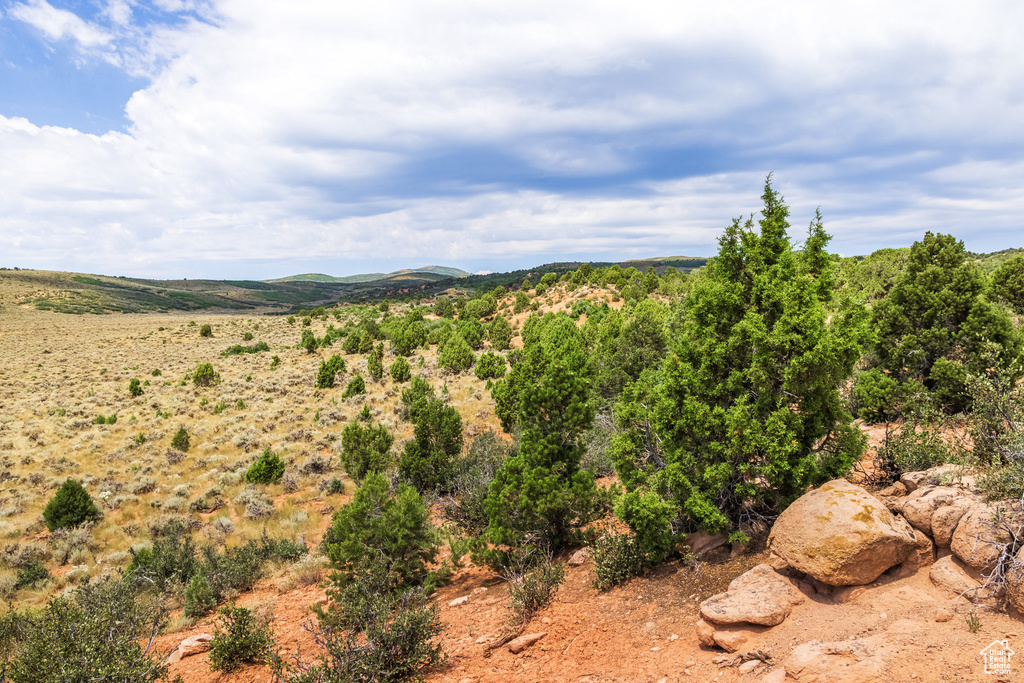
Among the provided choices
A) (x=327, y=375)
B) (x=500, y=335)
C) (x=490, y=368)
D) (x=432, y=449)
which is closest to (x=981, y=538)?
(x=432, y=449)

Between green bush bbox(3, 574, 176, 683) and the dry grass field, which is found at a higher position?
green bush bbox(3, 574, 176, 683)

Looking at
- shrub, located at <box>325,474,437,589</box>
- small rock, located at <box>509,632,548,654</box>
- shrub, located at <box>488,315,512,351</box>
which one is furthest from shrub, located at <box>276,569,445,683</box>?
shrub, located at <box>488,315,512,351</box>

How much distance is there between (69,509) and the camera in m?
12.3

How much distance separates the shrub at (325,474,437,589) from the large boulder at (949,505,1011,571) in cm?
755

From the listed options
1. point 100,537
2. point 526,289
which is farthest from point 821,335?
point 526,289

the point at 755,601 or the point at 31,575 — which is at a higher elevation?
the point at 755,601

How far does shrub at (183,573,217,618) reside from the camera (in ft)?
29.9

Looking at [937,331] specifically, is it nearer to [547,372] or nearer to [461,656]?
[547,372]

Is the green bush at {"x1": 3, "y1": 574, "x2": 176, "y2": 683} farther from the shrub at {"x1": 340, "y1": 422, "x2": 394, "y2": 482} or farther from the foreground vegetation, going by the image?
the shrub at {"x1": 340, "y1": 422, "x2": 394, "y2": 482}

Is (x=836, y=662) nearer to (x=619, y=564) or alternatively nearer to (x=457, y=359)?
(x=619, y=564)

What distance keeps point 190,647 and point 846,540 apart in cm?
965

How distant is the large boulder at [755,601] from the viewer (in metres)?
5.08

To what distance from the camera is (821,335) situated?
604cm

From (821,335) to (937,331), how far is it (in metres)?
7.37
